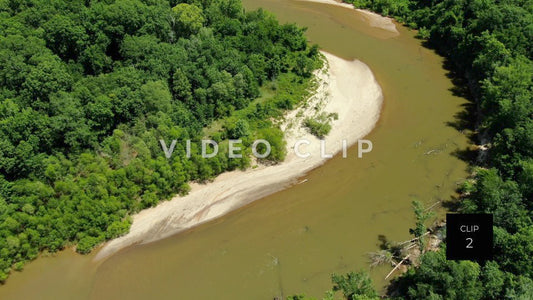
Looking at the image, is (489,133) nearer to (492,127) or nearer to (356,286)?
(492,127)

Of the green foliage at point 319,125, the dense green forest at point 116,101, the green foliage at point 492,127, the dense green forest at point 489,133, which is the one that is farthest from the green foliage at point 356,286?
the green foliage at point 319,125

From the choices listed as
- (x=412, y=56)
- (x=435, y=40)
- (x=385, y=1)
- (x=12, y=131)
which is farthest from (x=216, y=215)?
(x=385, y=1)

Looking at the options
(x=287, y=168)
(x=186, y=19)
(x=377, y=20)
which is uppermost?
(x=186, y=19)

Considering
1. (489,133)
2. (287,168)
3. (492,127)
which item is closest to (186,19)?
(287,168)

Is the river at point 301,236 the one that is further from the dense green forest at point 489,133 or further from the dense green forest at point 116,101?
the dense green forest at point 489,133

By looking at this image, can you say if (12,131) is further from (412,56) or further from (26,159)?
(412,56)

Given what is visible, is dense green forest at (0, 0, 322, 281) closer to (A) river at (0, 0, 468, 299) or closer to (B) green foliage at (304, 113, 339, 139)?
(A) river at (0, 0, 468, 299)

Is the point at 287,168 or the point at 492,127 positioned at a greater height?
the point at 492,127
